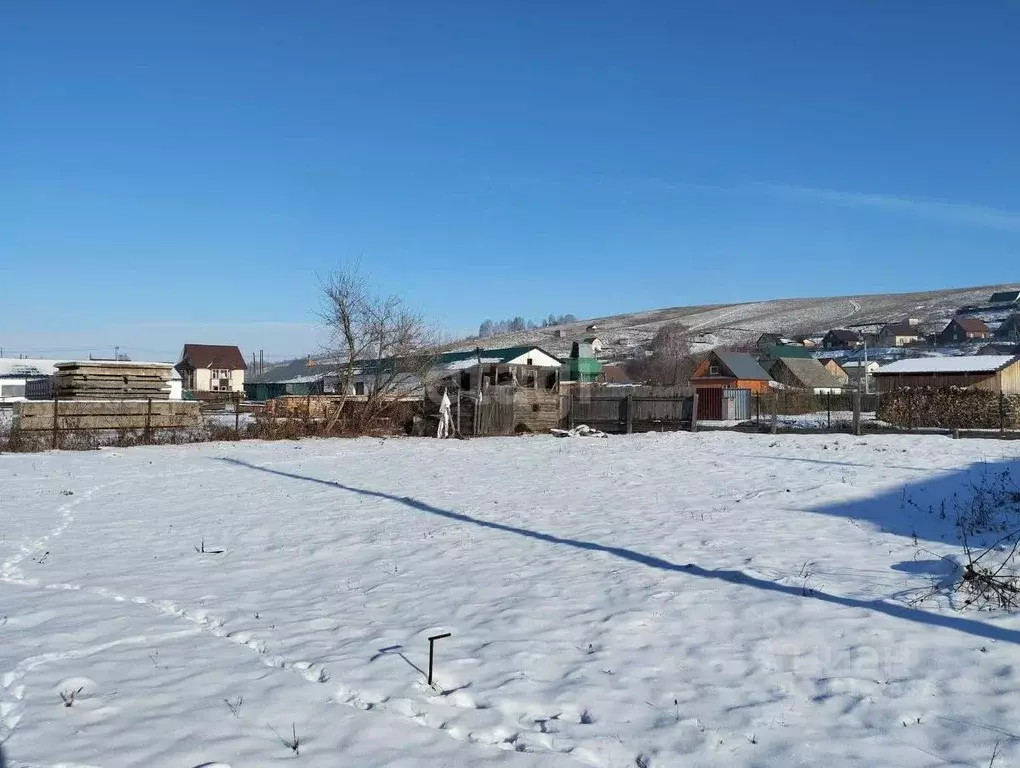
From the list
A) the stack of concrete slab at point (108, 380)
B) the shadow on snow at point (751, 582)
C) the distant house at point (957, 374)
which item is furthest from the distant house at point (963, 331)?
the shadow on snow at point (751, 582)

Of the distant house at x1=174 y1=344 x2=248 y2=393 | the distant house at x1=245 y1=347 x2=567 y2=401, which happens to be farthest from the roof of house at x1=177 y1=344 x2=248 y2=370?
the distant house at x1=245 y1=347 x2=567 y2=401

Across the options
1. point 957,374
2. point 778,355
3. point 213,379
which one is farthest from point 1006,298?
point 213,379

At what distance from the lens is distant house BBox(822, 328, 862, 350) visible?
339ft

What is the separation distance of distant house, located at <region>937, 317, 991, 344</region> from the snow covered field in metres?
104

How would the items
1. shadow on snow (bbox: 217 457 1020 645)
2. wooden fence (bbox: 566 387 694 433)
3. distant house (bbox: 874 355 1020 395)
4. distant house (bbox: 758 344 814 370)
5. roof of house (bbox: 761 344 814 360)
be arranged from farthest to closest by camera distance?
roof of house (bbox: 761 344 814 360) → distant house (bbox: 758 344 814 370) → distant house (bbox: 874 355 1020 395) → wooden fence (bbox: 566 387 694 433) → shadow on snow (bbox: 217 457 1020 645)

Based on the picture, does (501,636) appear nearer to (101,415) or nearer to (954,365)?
(101,415)

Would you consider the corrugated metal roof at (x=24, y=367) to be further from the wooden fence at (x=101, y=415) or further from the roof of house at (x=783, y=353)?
the roof of house at (x=783, y=353)

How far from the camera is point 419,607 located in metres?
6.64

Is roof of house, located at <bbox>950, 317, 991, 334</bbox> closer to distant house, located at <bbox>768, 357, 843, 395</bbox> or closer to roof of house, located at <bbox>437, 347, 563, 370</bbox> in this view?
distant house, located at <bbox>768, 357, 843, 395</bbox>

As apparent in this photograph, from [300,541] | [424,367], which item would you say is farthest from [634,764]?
[424,367]

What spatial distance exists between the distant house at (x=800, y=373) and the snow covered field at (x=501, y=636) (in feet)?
151

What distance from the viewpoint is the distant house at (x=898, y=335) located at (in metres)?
105

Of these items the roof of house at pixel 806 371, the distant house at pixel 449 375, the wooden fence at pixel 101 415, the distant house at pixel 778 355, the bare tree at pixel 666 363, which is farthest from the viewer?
the bare tree at pixel 666 363

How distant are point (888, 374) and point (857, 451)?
2201 centimetres
